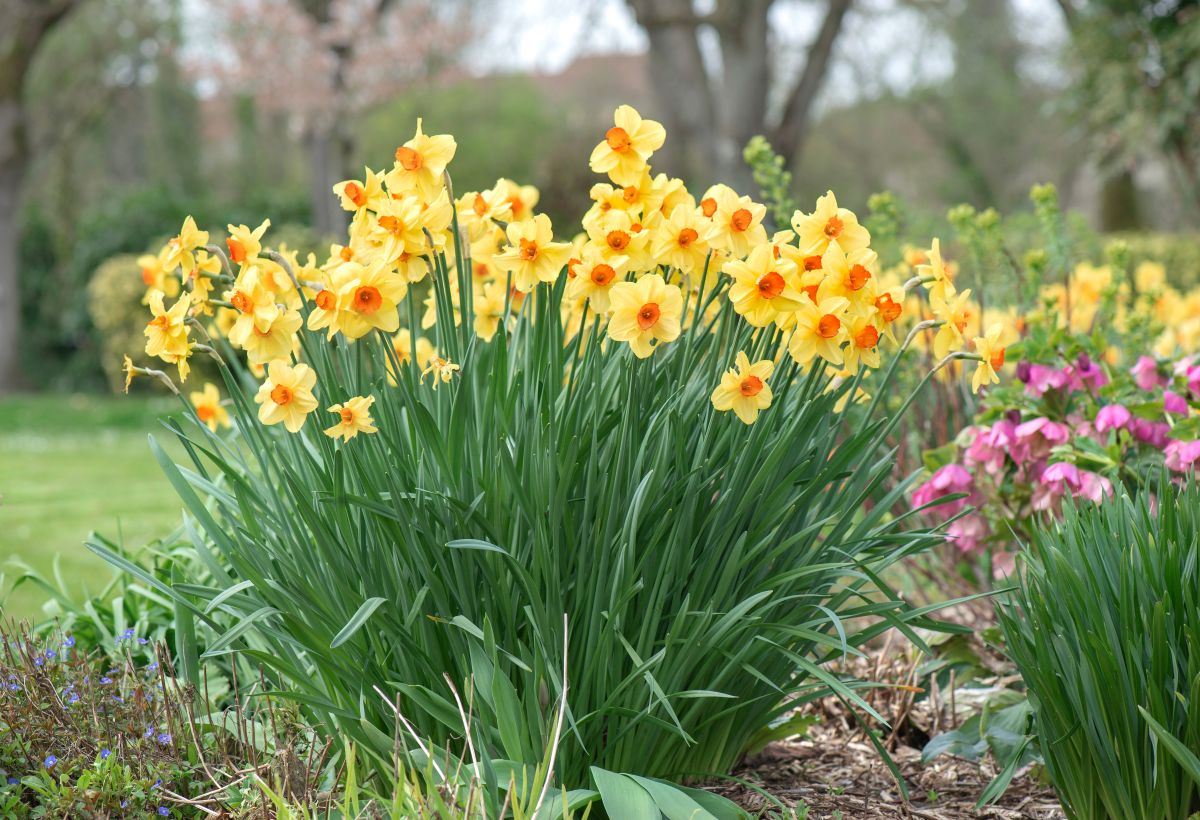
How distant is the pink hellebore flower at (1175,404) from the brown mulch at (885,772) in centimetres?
69

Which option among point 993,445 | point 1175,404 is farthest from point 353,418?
point 1175,404

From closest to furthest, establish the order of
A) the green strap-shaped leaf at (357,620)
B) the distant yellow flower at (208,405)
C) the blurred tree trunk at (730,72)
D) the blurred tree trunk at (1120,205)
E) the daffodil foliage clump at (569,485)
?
the green strap-shaped leaf at (357,620)
the daffodil foliage clump at (569,485)
the distant yellow flower at (208,405)
the blurred tree trunk at (730,72)
the blurred tree trunk at (1120,205)

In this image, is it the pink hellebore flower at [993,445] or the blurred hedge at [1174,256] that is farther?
the blurred hedge at [1174,256]

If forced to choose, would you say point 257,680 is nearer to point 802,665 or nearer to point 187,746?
point 187,746

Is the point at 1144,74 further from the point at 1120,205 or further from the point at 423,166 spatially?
the point at 423,166

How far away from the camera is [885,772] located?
7.54 feet

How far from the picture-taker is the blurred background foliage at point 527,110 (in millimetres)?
10148

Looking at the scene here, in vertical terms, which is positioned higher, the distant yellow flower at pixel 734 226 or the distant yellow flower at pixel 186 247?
the distant yellow flower at pixel 186 247

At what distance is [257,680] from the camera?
7.33ft

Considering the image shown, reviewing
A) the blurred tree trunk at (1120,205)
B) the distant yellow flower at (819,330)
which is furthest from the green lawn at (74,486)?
the blurred tree trunk at (1120,205)

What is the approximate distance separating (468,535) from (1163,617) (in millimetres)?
1058

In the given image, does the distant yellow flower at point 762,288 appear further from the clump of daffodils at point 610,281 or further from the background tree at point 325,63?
the background tree at point 325,63

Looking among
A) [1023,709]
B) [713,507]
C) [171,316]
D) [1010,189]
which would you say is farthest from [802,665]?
[1010,189]

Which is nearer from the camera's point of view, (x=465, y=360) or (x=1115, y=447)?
(x=465, y=360)
